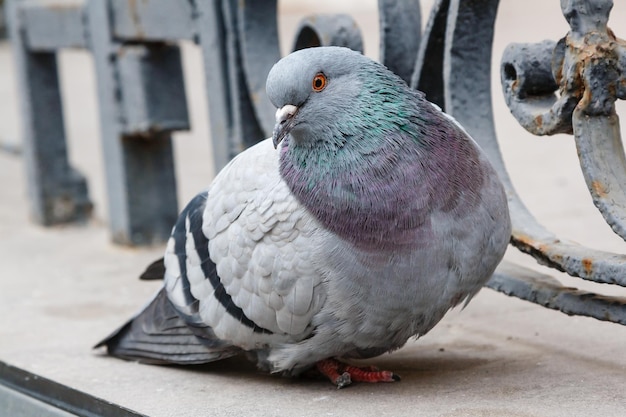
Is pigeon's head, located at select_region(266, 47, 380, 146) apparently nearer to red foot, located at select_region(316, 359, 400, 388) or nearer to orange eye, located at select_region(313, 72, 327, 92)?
orange eye, located at select_region(313, 72, 327, 92)

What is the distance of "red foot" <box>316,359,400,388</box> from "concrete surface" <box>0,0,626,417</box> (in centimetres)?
3

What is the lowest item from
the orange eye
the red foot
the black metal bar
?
the black metal bar

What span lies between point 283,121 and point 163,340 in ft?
3.04

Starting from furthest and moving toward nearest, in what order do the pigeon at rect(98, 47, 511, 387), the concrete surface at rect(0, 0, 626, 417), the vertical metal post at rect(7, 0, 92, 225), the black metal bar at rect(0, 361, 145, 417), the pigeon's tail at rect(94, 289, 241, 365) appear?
the vertical metal post at rect(7, 0, 92, 225) → the pigeon's tail at rect(94, 289, 241, 365) → the black metal bar at rect(0, 361, 145, 417) → the concrete surface at rect(0, 0, 626, 417) → the pigeon at rect(98, 47, 511, 387)

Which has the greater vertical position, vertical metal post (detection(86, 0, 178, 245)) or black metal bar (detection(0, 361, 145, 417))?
vertical metal post (detection(86, 0, 178, 245))

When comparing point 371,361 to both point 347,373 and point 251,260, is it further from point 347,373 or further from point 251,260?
point 251,260

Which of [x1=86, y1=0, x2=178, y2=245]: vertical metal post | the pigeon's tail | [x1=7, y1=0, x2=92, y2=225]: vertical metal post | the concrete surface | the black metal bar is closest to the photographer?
the concrete surface

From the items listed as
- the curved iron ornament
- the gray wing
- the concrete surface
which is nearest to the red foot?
the concrete surface

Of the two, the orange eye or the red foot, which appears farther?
the red foot

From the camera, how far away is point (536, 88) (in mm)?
2746

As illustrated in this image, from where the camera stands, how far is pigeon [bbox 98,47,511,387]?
2436 millimetres

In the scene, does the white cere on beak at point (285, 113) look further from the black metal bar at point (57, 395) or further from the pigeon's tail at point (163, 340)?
the black metal bar at point (57, 395)

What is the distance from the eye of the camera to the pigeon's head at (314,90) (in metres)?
2.47

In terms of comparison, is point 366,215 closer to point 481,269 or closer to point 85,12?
point 481,269
